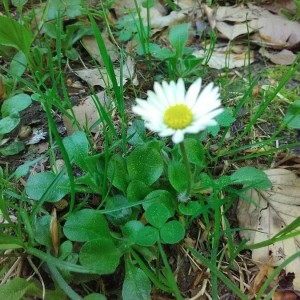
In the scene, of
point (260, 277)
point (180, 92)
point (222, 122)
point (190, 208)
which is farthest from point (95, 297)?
point (222, 122)

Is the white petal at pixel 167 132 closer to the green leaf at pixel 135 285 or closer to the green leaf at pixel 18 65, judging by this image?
the green leaf at pixel 135 285

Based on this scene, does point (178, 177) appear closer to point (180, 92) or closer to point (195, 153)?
point (195, 153)

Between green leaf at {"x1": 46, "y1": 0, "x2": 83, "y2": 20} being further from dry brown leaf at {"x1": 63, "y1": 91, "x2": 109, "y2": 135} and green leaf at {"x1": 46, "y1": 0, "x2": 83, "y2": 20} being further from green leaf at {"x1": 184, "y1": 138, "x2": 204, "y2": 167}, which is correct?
green leaf at {"x1": 184, "y1": 138, "x2": 204, "y2": 167}

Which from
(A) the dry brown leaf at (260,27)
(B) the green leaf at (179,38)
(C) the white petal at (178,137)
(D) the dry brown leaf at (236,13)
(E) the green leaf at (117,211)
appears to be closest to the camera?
(C) the white petal at (178,137)

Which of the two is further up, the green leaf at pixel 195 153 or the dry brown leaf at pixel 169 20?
the dry brown leaf at pixel 169 20

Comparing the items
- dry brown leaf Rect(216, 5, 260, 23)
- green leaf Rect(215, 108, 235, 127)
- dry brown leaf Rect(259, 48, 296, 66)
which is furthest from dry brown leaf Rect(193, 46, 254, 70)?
green leaf Rect(215, 108, 235, 127)

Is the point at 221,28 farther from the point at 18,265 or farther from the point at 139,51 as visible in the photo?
the point at 18,265

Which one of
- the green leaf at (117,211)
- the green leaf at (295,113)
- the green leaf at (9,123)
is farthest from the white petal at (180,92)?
the green leaf at (9,123)
